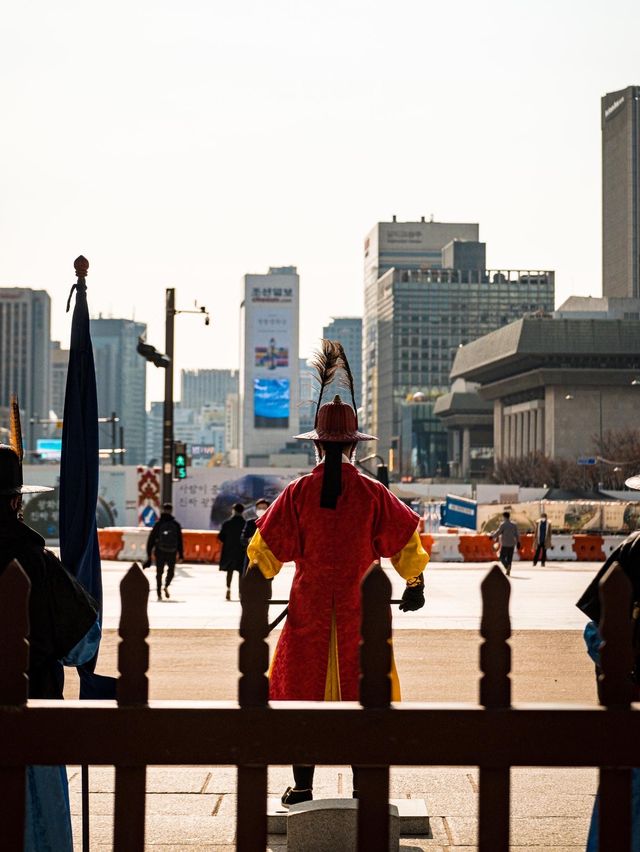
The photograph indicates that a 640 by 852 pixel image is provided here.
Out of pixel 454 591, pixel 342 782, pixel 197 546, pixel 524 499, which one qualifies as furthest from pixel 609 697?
pixel 524 499

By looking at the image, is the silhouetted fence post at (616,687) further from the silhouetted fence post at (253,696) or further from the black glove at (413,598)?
the black glove at (413,598)

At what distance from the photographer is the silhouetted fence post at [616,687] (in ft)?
9.11

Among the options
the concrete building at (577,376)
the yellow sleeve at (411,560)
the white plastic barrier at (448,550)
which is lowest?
the white plastic barrier at (448,550)

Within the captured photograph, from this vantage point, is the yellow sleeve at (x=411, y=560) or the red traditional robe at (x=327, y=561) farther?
the yellow sleeve at (x=411, y=560)

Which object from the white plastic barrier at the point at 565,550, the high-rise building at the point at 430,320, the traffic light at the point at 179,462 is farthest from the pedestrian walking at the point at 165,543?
the high-rise building at the point at 430,320

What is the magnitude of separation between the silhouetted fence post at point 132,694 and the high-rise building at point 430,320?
174922 mm

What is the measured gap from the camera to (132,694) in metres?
2.80

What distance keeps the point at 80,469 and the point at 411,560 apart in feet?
4.92

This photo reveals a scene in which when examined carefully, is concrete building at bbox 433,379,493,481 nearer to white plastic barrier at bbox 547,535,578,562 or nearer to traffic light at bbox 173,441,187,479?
white plastic barrier at bbox 547,535,578,562

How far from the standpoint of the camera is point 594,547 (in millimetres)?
38188

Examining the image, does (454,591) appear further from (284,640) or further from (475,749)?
(475,749)

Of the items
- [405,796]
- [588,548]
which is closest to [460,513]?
[588,548]

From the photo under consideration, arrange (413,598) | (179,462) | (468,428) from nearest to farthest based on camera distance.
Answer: (413,598) < (179,462) < (468,428)

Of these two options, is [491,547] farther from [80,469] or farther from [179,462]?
[80,469]
